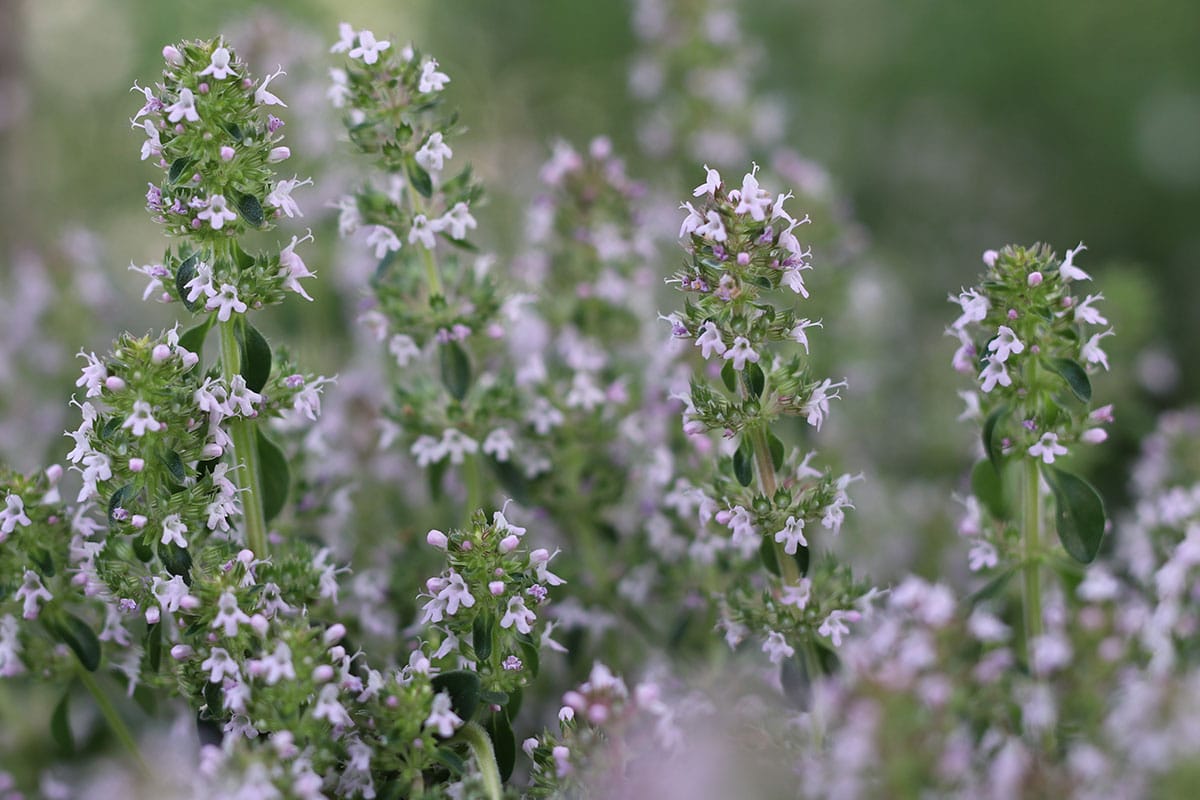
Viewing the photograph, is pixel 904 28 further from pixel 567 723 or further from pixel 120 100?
pixel 567 723

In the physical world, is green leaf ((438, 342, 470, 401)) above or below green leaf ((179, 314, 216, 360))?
above

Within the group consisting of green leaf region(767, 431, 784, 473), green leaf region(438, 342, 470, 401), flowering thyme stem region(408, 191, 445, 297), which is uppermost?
flowering thyme stem region(408, 191, 445, 297)

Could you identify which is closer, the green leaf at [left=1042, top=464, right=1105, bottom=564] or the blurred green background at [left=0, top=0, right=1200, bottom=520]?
the green leaf at [left=1042, top=464, right=1105, bottom=564]

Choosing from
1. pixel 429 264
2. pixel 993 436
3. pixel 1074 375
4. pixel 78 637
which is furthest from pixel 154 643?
pixel 1074 375

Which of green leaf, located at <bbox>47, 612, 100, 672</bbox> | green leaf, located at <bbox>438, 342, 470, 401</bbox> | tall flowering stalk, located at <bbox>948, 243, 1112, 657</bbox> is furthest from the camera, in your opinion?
green leaf, located at <bbox>438, 342, 470, 401</bbox>

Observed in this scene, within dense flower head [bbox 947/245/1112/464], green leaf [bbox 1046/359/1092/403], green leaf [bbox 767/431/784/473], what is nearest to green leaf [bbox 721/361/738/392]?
green leaf [bbox 767/431/784/473]

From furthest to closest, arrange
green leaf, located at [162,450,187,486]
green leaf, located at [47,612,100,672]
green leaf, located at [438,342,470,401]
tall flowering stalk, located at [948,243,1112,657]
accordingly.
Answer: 1. green leaf, located at [438,342,470,401]
2. green leaf, located at [47,612,100,672]
3. tall flowering stalk, located at [948,243,1112,657]
4. green leaf, located at [162,450,187,486]

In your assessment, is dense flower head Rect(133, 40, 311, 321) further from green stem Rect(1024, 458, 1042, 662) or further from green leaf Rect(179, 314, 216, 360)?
green stem Rect(1024, 458, 1042, 662)

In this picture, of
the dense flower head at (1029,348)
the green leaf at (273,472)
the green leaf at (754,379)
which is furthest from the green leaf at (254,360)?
the dense flower head at (1029,348)
